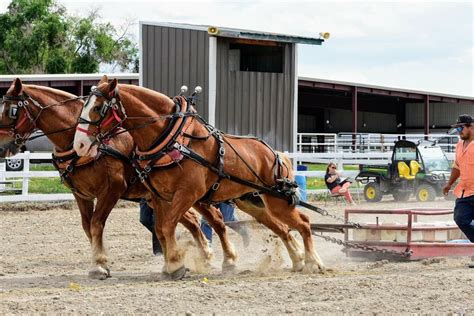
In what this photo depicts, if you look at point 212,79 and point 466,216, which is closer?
point 466,216

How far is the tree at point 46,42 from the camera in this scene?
5009 cm

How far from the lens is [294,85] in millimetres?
22422

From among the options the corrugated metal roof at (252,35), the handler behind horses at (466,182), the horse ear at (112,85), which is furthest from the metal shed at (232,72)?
the horse ear at (112,85)

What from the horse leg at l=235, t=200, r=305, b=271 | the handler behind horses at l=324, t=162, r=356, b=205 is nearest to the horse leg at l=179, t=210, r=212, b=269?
the horse leg at l=235, t=200, r=305, b=271

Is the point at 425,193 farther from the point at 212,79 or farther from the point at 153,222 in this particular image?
the point at 153,222

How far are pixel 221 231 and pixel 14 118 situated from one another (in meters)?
2.69

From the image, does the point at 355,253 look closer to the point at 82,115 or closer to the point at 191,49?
the point at 82,115

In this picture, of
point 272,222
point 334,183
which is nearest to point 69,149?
point 272,222

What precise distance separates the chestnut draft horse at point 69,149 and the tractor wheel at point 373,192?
11.9 meters

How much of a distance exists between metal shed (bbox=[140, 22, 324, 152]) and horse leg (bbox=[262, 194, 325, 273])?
10686 millimetres

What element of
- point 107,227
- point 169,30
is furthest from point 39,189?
point 107,227

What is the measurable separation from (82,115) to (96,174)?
3.83ft

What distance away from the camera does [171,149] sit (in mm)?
8820

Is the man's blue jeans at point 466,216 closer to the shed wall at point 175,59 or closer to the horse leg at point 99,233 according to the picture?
the horse leg at point 99,233
